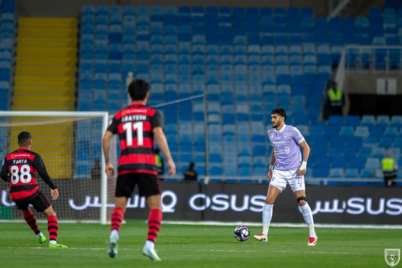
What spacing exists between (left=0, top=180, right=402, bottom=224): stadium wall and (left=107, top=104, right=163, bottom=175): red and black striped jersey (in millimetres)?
10861

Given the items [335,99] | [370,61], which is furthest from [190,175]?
[370,61]

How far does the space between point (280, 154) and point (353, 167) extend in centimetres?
1204

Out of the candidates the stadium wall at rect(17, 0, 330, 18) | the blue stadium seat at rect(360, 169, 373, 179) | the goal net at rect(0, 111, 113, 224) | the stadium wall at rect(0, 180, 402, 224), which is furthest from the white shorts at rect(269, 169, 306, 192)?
the stadium wall at rect(17, 0, 330, 18)

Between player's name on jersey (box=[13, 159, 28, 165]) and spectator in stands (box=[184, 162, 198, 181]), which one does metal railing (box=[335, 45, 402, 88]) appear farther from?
player's name on jersey (box=[13, 159, 28, 165])

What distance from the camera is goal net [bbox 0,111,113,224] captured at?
16.9 m

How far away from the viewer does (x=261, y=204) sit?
17.8m

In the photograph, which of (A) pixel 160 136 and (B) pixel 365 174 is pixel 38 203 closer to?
(A) pixel 160 136

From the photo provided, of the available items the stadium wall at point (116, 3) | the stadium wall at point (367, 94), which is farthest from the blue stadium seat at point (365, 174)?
the stadium wall at point (116, 3)

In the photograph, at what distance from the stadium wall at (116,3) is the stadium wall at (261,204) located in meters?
12.1

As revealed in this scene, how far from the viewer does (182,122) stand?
2333cm

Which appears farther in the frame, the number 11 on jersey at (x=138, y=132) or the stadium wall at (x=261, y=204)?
the stadium wall at (x=261, y=204)

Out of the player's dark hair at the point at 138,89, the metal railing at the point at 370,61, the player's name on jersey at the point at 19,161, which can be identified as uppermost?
the metal railing at the point at 370,61

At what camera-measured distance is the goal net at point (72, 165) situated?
1686cm

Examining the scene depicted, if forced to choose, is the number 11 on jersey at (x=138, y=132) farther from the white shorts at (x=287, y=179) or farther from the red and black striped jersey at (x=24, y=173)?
the white shorts at (x=287, y=179)
